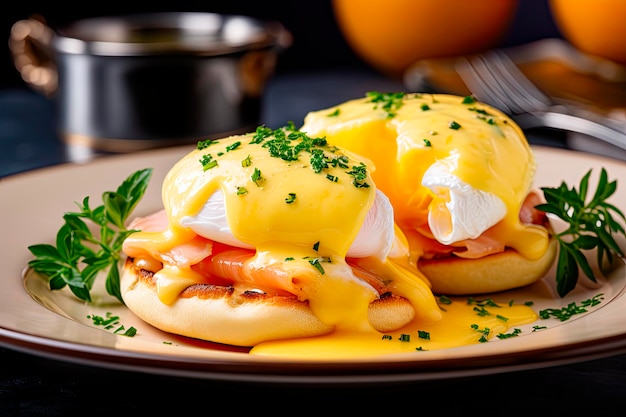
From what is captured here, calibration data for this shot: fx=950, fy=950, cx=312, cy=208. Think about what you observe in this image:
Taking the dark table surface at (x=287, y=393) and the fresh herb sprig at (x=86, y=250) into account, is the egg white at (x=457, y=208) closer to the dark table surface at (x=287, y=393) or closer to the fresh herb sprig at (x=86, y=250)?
the dark table surface at (x=287, y=393)

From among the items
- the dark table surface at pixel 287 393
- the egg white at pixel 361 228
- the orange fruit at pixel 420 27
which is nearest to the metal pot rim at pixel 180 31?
the orange fruit at pixel 420 27

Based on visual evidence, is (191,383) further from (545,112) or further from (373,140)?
(545,112)

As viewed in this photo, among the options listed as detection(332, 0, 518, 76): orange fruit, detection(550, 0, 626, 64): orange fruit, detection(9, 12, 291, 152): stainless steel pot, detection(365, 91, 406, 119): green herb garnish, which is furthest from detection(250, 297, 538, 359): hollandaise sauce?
detection(332, 0, 518, 76): orange fruit

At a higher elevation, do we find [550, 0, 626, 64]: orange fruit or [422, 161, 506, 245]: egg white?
[422, 161, 506, 245]: egg white

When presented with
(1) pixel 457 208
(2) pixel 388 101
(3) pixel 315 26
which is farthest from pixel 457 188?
(3) pixel 315 26

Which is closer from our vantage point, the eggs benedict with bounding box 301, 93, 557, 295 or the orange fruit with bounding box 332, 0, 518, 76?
the eggs benedict with bounding box 301, 93, 557, 295

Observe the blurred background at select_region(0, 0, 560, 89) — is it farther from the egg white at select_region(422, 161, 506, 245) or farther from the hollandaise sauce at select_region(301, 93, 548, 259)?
the egg white at select_region(422, 161, 506, 245)
